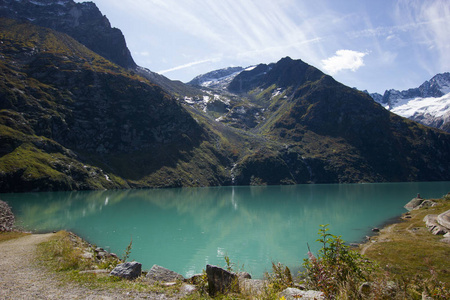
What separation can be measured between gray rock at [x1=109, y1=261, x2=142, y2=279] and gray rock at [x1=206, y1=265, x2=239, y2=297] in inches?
201

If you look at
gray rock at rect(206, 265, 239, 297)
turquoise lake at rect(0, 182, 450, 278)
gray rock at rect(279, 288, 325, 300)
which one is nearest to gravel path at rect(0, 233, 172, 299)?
gray rock at rect(206, 265, 239, 297)

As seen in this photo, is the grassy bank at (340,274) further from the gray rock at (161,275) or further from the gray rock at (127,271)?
the gray rock at (161,275)

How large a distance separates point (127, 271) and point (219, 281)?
5.71 m

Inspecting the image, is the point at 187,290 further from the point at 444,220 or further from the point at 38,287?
the point at 444,220

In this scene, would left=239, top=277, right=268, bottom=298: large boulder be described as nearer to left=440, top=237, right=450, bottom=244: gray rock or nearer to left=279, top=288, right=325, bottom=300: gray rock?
left=279, top=288, right=325, bottom=300: gray rock

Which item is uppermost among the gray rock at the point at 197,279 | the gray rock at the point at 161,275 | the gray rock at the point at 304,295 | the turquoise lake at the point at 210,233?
the gray rock at the point at 304,295

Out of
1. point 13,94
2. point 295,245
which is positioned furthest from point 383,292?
point 13,94

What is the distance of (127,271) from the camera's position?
536 inches

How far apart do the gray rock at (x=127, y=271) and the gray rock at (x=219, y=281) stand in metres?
5.09

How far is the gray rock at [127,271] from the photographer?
13464mm

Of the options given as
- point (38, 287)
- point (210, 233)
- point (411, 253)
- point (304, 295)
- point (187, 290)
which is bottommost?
point (210, 233)

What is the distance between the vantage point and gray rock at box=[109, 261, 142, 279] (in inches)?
530

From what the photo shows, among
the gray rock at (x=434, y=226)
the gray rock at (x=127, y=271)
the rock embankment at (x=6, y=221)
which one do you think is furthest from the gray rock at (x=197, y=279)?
the gray rock at (x=434, y=226)

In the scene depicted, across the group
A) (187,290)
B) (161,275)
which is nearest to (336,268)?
(187,290)
